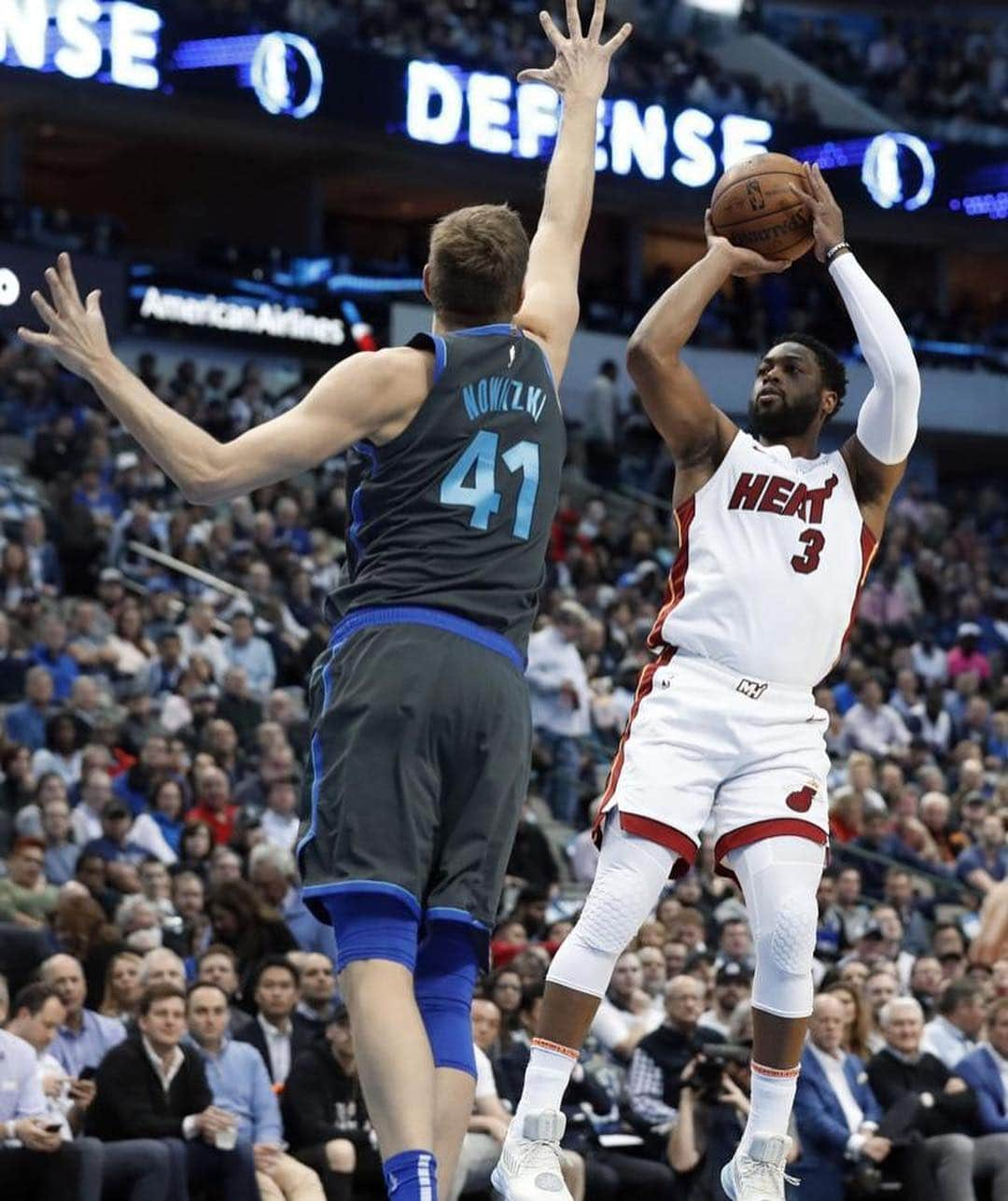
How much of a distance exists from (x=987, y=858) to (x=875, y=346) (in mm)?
11251

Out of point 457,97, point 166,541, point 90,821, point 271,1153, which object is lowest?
point 271,1153

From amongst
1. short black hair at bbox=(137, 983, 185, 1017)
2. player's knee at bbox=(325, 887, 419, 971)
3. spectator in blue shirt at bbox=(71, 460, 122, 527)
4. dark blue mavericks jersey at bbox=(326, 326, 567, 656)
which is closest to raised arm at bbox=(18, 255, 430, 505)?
dark blue mavericks jersey at bbox=(326, 326, 567, 656)

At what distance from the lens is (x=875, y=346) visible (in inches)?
228

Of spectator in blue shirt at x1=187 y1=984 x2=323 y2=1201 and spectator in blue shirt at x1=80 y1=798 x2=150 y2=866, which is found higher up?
spectator in blue shirt at x1=80 y1=798 x2=150 y2=866

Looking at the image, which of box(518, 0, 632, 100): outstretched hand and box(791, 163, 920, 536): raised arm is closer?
box(518, 0, 632, 100): outstretched hand

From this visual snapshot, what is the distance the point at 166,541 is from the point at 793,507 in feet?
40.4

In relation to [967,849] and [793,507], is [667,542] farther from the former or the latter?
[793,507]

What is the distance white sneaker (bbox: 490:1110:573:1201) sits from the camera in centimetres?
525

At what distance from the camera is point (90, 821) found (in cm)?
1265

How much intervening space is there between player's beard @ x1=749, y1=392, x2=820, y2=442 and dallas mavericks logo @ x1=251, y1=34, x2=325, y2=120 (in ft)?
67.3

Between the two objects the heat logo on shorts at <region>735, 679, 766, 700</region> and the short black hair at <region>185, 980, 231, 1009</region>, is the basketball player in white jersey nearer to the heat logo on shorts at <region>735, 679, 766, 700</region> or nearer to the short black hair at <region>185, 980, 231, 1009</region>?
the heat logo on shorts at <region>735, 679, 766, 700</region>

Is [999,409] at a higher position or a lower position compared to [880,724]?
higher

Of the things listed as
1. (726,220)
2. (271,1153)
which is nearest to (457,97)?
(271,1153)

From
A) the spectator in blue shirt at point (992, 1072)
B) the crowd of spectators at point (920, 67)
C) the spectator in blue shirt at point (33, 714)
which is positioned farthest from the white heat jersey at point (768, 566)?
the crowd of spectators at point (920, 67)
